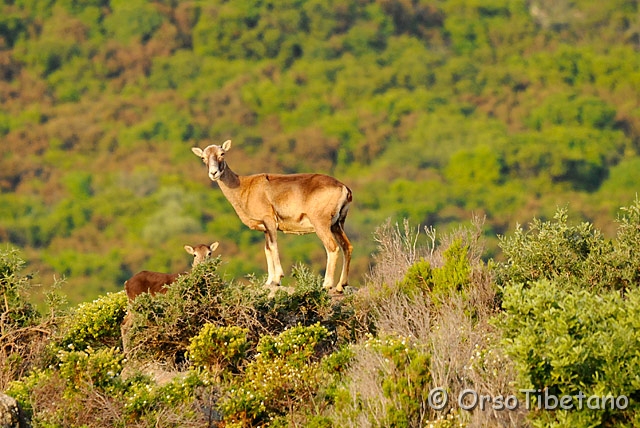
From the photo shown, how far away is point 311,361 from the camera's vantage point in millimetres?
17141

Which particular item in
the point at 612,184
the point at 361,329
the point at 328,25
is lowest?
the point at 612,184

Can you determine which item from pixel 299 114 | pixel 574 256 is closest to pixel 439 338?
pixel 574 256

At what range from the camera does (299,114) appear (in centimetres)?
11506

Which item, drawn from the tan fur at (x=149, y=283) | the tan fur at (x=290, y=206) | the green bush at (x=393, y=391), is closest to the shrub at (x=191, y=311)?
the tan fur at (x=149, y=283)

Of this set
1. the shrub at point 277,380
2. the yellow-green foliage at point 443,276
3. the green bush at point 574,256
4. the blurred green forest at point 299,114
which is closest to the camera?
the shrub at point 277,380

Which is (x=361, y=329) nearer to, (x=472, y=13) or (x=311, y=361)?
(x=311, y=361)

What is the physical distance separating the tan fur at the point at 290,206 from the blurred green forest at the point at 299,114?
56.8 meters

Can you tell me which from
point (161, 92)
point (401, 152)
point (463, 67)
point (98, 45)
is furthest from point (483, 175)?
point (98, 45)

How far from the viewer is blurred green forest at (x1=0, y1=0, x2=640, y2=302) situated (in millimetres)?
90938

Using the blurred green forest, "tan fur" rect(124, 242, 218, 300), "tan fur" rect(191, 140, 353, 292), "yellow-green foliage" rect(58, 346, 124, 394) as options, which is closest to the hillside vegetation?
"yellow-green foliage" rect(58, 346, 124, 394)

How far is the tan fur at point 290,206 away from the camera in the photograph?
19500mm

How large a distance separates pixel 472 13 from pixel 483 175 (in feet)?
116

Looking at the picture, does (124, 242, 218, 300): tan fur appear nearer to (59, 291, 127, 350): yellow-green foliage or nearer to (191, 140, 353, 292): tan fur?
(59, 291, 127, 350): yellow-green foliage

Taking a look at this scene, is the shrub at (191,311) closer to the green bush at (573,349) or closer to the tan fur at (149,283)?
the tan fur at (149,283)
